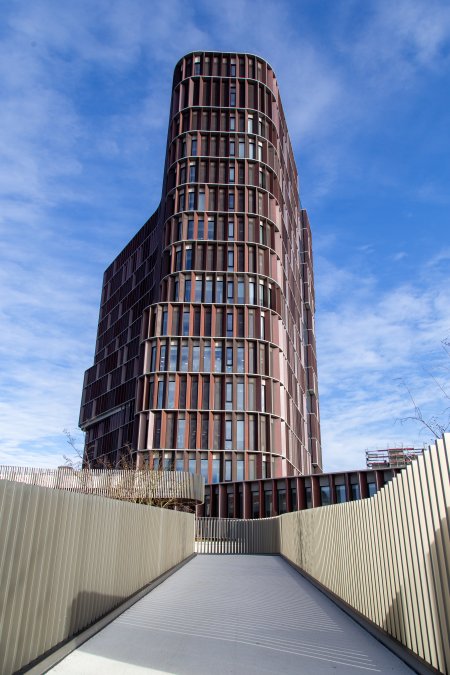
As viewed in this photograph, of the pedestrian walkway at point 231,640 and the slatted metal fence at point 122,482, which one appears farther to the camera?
the slatted metal fence at point 122,482

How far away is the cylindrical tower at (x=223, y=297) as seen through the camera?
1811 inches

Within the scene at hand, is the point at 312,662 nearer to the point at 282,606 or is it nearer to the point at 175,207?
the point at 282,606

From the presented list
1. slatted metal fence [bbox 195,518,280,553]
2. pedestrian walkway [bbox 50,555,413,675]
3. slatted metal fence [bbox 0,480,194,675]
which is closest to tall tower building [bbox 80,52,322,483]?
slatted metal fence [bbox 195,518,280,553]

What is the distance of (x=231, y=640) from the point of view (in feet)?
21.6

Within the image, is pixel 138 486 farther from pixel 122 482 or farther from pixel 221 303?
pixel 221 303

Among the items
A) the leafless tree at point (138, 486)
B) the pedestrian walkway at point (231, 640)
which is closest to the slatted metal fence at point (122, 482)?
the leafless tree at point (138, 486)

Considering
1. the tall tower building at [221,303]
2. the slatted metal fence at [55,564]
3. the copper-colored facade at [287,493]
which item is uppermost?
the tall tower building at [221,303]

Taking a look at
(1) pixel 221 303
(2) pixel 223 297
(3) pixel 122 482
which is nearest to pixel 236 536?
(3) pixel 122 482

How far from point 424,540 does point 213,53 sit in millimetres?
62175

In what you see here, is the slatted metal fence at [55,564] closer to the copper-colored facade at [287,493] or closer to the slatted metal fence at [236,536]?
the slatted metal fence at [236,536]

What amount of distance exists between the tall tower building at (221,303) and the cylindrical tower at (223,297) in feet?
0.35

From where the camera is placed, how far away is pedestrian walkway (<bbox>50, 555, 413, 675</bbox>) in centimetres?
534

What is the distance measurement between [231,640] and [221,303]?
43.7 m

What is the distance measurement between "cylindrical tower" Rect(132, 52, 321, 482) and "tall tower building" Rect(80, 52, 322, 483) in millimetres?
107
